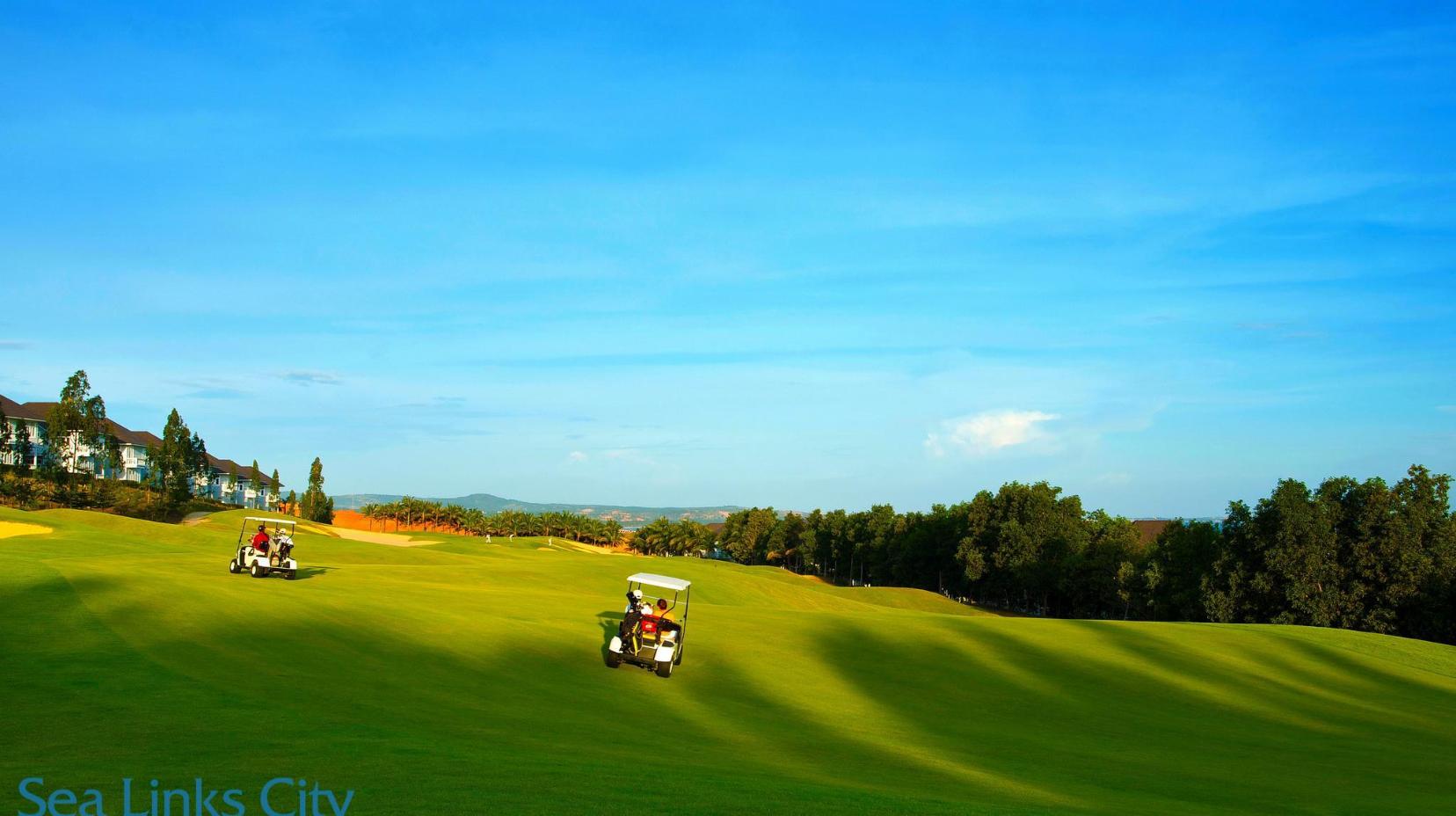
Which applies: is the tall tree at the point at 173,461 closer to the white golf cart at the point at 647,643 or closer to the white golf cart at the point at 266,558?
the white golf cart at the point at 266,558

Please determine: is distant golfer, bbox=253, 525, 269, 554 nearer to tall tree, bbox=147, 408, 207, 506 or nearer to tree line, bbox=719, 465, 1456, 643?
tree line, bbox=719, 465, 1456, 643

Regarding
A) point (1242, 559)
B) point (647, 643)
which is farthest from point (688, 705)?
point (1242, 559)

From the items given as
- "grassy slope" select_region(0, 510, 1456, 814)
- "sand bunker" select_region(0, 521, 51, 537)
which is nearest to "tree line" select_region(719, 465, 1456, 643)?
"grassy slope" select_region(0, 510, 1456, 814)

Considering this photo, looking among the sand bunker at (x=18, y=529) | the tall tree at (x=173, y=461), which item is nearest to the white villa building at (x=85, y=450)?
the tall tree at (x=173, y=461)

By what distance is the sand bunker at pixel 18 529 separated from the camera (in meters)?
55.5

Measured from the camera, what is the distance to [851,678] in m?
31.5

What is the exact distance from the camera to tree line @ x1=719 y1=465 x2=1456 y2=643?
8106cm

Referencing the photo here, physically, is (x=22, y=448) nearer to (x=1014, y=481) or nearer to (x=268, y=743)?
(x=1014, y=481)

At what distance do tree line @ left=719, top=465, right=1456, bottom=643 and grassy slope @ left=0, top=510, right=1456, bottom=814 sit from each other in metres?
39.4

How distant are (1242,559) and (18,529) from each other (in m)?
88.7

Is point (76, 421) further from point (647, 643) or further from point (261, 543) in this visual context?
point (647, 643)

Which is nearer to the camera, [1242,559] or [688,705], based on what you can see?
[688,705]

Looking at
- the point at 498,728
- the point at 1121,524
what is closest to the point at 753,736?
the point at 498,728

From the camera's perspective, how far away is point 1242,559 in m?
86.8
